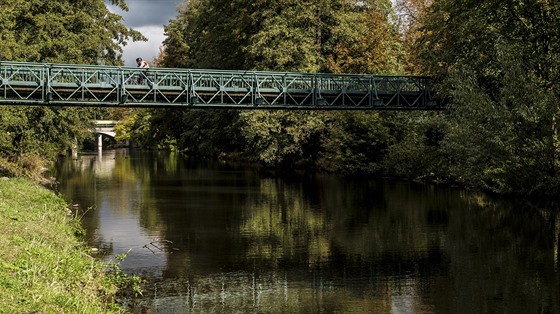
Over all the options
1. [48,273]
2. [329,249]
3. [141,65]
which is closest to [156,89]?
[141,65]

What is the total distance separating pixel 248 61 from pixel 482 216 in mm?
31082

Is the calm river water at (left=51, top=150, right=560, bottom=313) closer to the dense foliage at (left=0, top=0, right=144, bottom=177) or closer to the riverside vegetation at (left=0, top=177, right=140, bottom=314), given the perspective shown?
the riverside vegetation at (left=0, top=177, right=140, bottom=314)

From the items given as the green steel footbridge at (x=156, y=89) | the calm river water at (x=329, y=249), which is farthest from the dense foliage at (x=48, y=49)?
the calm river water at (x=329, y=249)

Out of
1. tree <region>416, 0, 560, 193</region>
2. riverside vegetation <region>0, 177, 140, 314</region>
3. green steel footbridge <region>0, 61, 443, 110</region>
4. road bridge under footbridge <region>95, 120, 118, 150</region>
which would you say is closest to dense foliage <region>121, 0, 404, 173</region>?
green steel footbridge <region>0, 61, 443, 110</region>

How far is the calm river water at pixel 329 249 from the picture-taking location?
14.3 meters

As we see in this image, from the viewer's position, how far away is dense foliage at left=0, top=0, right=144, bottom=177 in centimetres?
3678

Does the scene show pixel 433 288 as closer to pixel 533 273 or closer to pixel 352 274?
pixel 352 274

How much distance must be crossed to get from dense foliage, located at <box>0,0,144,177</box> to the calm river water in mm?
5501

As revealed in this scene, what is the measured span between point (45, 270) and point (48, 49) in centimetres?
3131

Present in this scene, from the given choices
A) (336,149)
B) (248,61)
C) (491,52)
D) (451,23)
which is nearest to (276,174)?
(336,149)

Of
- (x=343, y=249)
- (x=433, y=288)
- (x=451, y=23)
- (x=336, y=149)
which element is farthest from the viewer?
(x=336, y=149)

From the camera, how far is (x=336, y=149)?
4891 cm

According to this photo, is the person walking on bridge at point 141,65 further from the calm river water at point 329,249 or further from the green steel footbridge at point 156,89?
the calm river water at point 329,249

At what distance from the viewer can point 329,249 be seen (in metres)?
20.0
